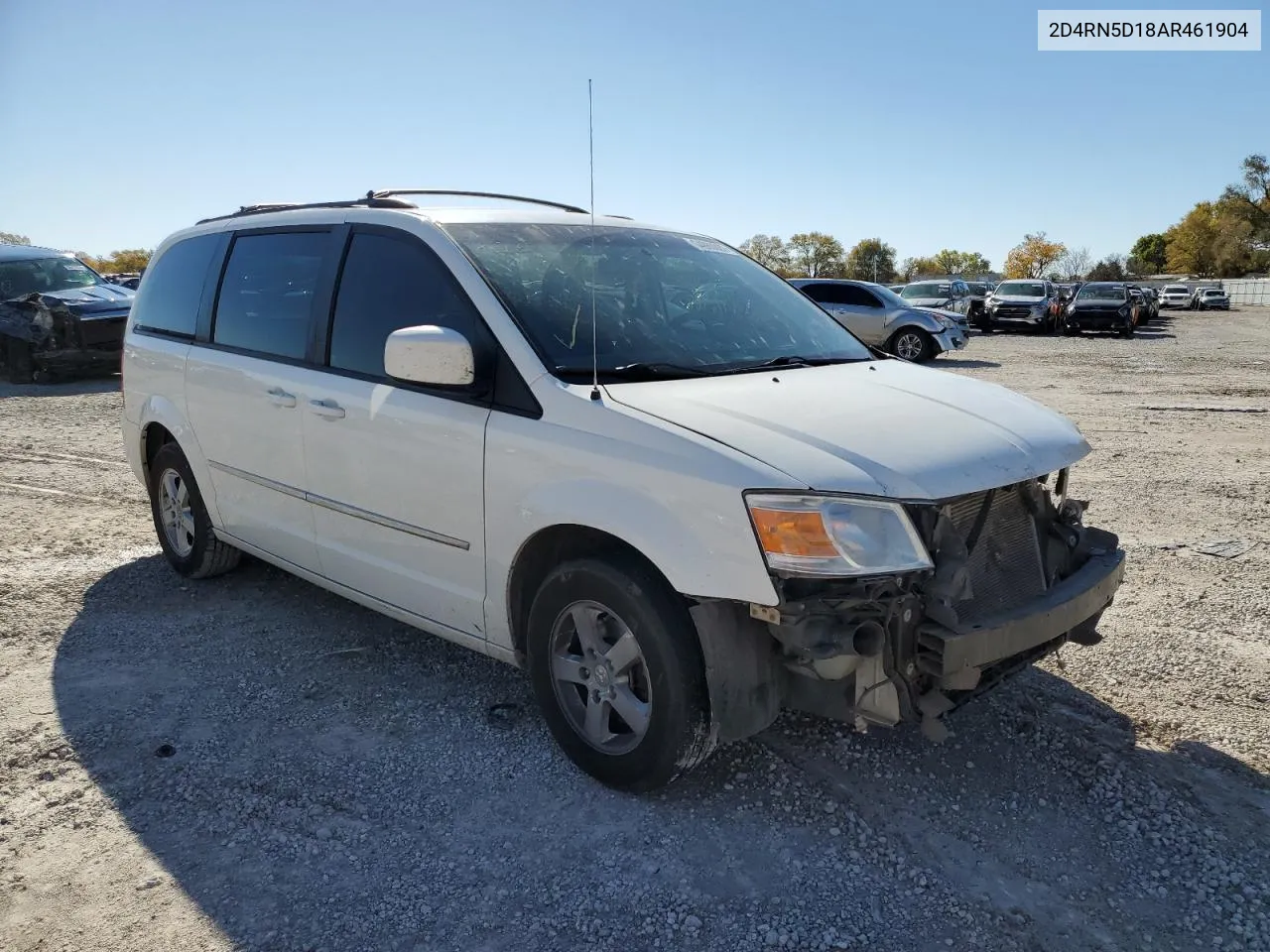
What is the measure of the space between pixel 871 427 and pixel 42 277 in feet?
51.1

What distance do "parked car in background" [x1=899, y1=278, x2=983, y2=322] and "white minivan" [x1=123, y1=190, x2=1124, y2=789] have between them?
81.0ft

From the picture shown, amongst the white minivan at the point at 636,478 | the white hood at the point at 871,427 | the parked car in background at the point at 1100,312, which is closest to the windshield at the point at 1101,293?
the parked car in background at the point at 1100,312

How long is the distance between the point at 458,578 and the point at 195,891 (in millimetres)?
1266

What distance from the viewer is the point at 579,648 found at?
3.24 m

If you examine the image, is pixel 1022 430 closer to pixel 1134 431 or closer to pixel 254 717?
pixel 254 717

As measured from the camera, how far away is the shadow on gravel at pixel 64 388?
1324 centimetres

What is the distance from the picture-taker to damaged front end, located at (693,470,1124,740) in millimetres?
2674

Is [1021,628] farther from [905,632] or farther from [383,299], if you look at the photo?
[383,299]

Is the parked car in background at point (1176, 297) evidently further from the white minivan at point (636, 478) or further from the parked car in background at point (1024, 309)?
A: the white minivan at point (636, 478)

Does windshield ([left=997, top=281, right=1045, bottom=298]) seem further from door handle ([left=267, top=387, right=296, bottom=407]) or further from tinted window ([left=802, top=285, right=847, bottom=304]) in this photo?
door handle ([left=267, top=387, right=296, bottom=407])

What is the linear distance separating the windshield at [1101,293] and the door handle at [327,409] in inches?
1147

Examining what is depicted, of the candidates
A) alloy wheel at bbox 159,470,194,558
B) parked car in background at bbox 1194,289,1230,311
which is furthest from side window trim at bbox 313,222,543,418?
parked car in background at bbox 1194,289,1230,311

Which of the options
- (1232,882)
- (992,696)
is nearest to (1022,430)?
(992,696)

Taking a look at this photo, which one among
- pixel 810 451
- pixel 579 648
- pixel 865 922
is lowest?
pixel 865 922
